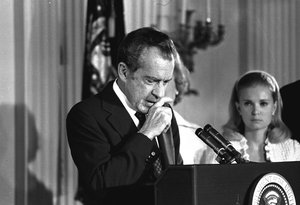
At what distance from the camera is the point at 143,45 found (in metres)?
A: 2.40

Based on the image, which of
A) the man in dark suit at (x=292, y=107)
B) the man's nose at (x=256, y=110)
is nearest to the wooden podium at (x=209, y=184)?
the man's nose at (x=256, y=110)

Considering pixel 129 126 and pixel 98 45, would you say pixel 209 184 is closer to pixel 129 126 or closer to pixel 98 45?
pixel 129 126

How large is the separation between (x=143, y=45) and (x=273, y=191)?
70 cm

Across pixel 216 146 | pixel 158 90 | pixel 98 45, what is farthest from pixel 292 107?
pixel 216 146

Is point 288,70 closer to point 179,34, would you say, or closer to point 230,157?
point 179,34

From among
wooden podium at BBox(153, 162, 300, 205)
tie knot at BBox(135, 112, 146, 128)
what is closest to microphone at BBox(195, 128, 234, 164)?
wooden podium at BBox(153, 162, 300, 205)

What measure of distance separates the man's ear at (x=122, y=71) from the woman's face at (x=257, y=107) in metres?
1.16

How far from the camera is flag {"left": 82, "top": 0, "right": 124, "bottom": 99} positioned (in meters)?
4.40

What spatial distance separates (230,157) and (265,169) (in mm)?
154

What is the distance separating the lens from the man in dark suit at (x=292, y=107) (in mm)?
3689

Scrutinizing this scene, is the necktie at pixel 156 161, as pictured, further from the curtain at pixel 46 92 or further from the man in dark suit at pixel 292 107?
the curtain at pixel 46 92

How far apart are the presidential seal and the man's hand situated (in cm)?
44

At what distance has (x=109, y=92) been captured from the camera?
8.25 ft

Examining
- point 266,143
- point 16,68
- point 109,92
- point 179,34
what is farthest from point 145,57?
point 179,34
